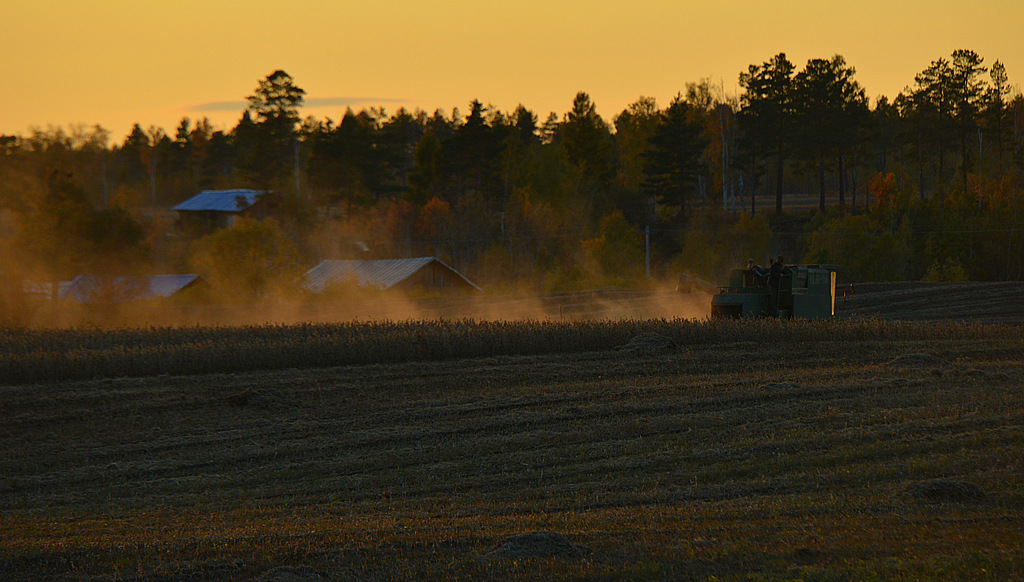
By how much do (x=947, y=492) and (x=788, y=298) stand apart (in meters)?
15.3

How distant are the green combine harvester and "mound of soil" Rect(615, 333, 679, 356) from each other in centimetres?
209

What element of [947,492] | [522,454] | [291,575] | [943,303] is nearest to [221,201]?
[943,303]

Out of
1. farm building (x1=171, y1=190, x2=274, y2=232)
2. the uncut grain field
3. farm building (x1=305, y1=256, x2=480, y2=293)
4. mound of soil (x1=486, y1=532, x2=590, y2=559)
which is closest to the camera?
mound of soil (x1=486, y1=532, x2=590, y2=559)

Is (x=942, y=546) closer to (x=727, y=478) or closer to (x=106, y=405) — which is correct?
(x=727, y=478)

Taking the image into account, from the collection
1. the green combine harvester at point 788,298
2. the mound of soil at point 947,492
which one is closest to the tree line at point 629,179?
the green combine harvester at point 788,298

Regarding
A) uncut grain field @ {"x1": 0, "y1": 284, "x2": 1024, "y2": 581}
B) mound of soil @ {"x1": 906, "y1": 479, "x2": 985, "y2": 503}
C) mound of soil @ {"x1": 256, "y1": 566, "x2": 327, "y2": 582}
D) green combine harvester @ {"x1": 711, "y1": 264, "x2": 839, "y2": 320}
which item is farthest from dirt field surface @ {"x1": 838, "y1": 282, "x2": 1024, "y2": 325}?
mound of soil @ {"x1": 256, "y1": 566, "x2": 327, "y2": 582}

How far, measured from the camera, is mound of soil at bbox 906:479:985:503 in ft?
31.8

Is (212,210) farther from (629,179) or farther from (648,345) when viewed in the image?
(648,345)

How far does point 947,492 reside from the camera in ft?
31.9

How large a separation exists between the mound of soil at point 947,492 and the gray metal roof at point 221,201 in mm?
65991

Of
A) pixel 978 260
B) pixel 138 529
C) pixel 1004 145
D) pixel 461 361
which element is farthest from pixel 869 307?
pixel 1004 145

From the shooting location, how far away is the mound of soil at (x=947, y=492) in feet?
31.8

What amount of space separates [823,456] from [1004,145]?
8855 cm

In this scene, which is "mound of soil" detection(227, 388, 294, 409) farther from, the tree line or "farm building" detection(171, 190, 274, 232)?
"farm building" detection(171, 190, 274, 232)
